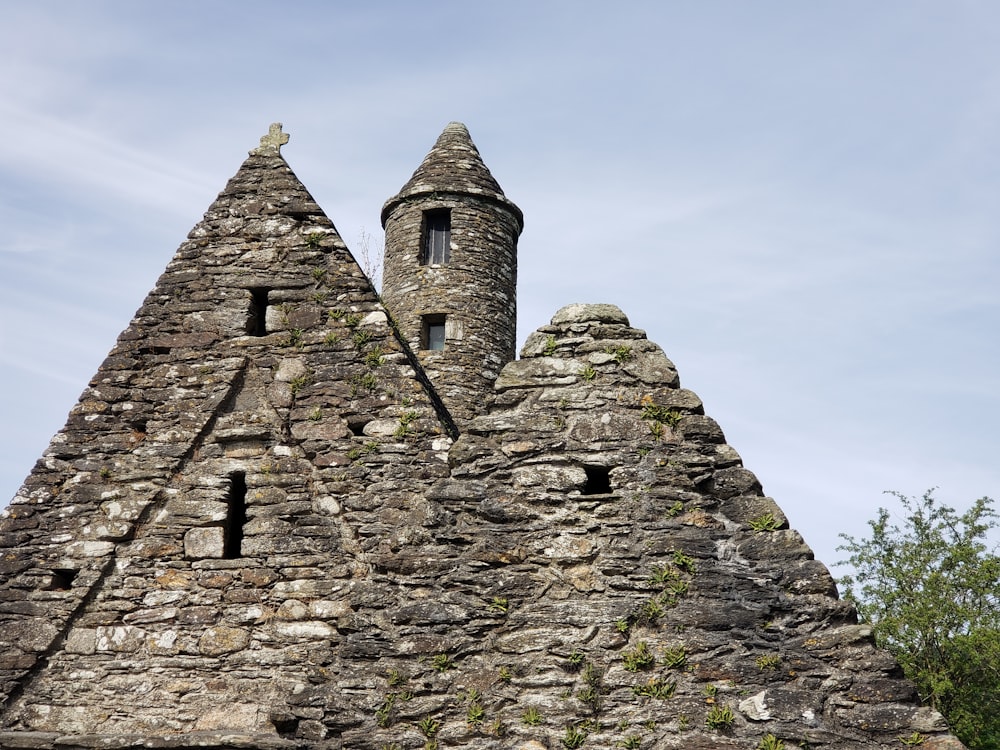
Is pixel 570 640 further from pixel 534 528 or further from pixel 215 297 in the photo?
pixel 215 297

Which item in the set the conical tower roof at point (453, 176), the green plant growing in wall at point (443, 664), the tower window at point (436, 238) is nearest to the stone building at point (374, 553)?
the green plant growing in wall at point (443, 664)

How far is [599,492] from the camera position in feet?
22.6

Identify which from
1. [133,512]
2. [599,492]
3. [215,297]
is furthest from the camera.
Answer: [215,297]

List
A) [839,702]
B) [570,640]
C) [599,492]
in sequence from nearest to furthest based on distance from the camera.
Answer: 1. [839,702]
2. [570,640]
3. [599,492]

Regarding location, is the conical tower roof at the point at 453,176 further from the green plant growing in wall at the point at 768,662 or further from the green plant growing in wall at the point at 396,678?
the green plant growing in wall at the point at 768,662

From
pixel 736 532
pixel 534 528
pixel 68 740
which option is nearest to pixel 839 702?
pixel 736 532

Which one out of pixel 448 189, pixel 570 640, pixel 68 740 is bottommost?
pixel 68 740

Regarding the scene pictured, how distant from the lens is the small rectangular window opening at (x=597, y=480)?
686 cm

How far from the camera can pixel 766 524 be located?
651 centimetres

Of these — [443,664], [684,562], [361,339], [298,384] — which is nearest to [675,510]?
[684,562]

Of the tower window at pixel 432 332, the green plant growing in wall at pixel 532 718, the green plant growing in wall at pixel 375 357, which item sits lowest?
the green plant growing in wall at pixel 532 718

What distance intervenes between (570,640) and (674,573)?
29.5 inches

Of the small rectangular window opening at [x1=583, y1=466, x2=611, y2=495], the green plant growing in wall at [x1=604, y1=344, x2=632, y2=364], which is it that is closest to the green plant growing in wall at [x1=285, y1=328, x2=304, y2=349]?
the green plant growing in wall at [x1=604, y1=344, x2=632, y2=364]

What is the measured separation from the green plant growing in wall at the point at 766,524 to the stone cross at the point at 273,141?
534 centimetres
